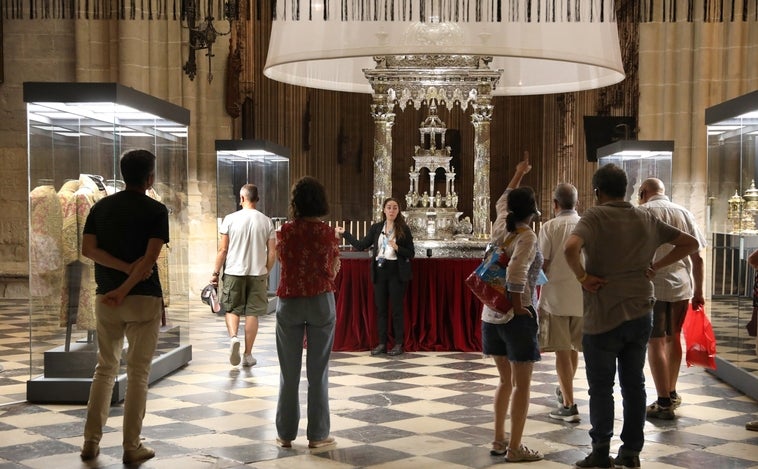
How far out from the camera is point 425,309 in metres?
10.2

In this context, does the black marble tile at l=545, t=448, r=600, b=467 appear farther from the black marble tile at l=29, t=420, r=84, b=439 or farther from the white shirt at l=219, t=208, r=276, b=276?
the white shirt at l=219, t=208, r=276, b=276

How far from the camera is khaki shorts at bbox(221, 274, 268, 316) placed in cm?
890

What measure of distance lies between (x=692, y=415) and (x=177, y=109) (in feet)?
15.8

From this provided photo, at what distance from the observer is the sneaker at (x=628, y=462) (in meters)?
5.23

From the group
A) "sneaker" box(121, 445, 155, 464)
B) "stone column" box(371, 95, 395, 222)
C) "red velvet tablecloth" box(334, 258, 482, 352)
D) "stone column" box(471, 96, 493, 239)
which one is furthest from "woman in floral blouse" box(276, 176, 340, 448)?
"stone column" box(471, 96, 493, 239)

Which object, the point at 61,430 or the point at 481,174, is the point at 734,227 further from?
the point at 61,430

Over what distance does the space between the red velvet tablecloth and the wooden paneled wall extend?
7.77 meters

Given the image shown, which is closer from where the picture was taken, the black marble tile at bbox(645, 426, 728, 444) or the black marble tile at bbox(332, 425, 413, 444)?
the black marble tile at bbox(645, 426, 728, 444)

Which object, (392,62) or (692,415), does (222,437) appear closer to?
(692,415)

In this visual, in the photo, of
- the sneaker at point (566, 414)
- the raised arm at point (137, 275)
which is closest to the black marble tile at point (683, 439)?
the sneaker at point (566, 414)

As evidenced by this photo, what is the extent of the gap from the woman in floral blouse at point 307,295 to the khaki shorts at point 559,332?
1.57 metres

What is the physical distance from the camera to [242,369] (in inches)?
346

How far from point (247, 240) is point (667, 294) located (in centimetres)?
380

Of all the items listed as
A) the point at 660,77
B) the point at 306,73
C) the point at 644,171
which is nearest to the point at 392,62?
the point at 644,171
